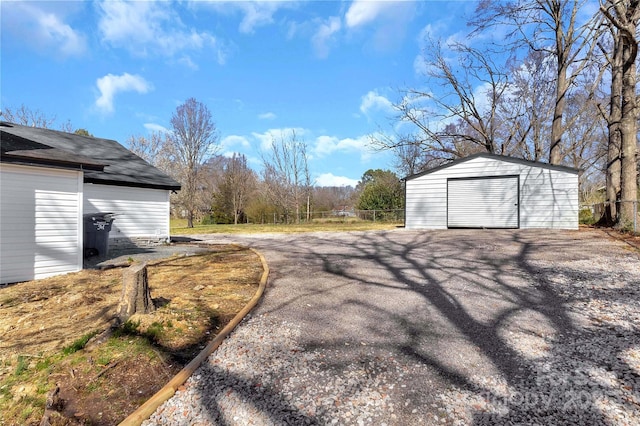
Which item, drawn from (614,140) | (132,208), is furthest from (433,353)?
(614,140)

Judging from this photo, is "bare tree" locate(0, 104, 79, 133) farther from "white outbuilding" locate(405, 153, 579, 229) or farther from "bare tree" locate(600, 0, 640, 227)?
"bare tree" locate(600, 0, 640, 227)

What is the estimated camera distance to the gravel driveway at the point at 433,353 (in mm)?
1947

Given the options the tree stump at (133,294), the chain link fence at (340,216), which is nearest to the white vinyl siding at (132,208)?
the tree stump at (133,294)

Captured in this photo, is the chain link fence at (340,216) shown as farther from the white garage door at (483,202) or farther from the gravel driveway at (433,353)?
the gravel driveway at (433,353)

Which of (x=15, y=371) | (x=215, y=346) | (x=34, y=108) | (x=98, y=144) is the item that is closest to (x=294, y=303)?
(x=215, y=346)

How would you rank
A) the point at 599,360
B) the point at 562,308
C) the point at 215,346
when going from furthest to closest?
the point at 562,308 → the point at 215,346 → the point at 599,360

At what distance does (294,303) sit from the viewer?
3926 mm

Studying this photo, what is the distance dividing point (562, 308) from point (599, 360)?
128 cm

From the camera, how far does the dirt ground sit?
209cm

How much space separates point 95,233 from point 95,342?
583 centimetres

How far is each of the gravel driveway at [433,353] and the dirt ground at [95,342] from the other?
38 centimetres

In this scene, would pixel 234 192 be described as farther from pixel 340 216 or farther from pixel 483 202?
pixel 483 202

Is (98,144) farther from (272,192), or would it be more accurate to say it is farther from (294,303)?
(272,192)

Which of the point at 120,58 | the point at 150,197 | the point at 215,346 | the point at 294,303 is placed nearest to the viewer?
the point at 215,346
